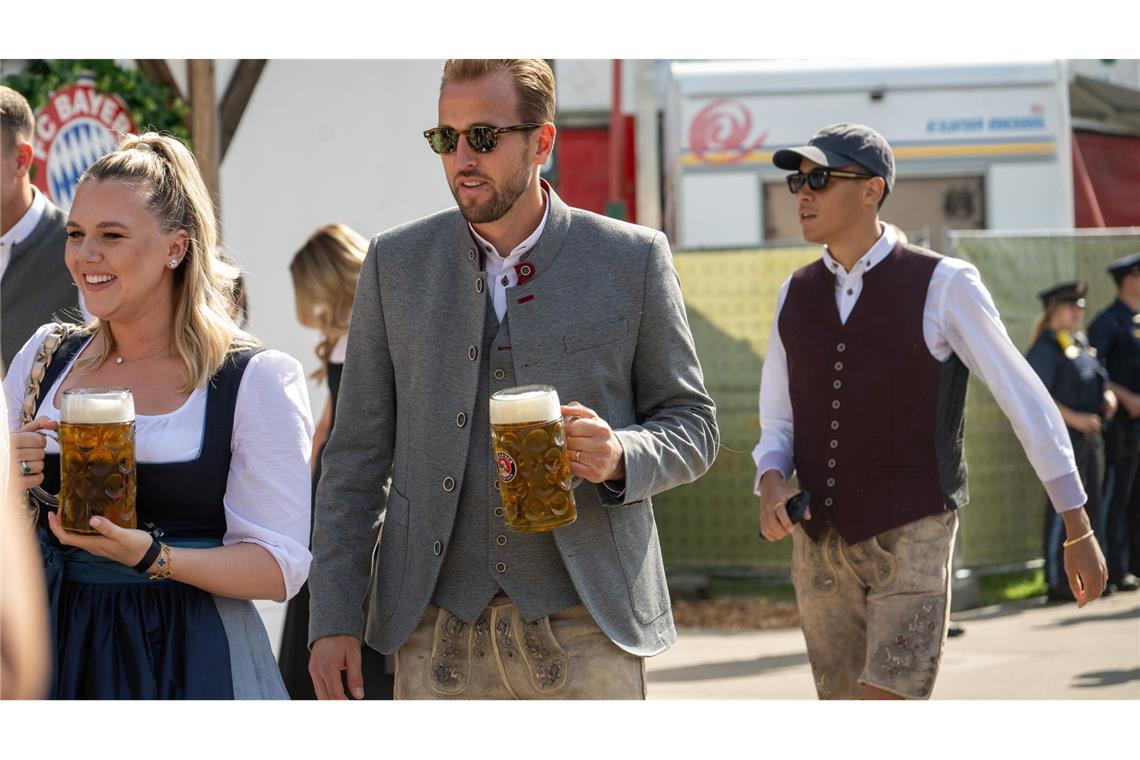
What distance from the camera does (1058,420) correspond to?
13.3ft

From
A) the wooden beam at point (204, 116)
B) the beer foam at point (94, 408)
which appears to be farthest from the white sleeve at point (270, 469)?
the wooden beam at point (204, 116)

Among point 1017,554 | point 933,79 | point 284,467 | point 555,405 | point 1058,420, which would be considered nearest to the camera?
point 555,405

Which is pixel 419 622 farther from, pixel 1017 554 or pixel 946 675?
pixel 1017 554

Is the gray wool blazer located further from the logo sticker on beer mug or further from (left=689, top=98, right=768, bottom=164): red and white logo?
(left=689, top=98, right=768, bottom=164): red and white logo

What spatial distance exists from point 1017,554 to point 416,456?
742 centimetres

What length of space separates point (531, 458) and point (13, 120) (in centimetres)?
263

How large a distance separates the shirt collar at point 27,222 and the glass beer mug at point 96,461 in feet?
6.45

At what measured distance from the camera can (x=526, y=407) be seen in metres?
2.76

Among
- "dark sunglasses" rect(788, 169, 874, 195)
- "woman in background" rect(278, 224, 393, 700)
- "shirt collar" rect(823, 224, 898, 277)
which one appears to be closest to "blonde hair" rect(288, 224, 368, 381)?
"woman in background" rect(278, 224, 393, 700)

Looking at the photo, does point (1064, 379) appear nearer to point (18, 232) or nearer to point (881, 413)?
point (881, 413)

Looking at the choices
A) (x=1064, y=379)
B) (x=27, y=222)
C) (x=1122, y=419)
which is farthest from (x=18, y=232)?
(x=1122, y=419)

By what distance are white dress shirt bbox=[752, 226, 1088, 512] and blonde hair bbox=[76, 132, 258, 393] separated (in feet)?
6.09

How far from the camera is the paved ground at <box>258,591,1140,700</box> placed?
23.0 feet

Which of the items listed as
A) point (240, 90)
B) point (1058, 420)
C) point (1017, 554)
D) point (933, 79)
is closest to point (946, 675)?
point (1017, 554)
